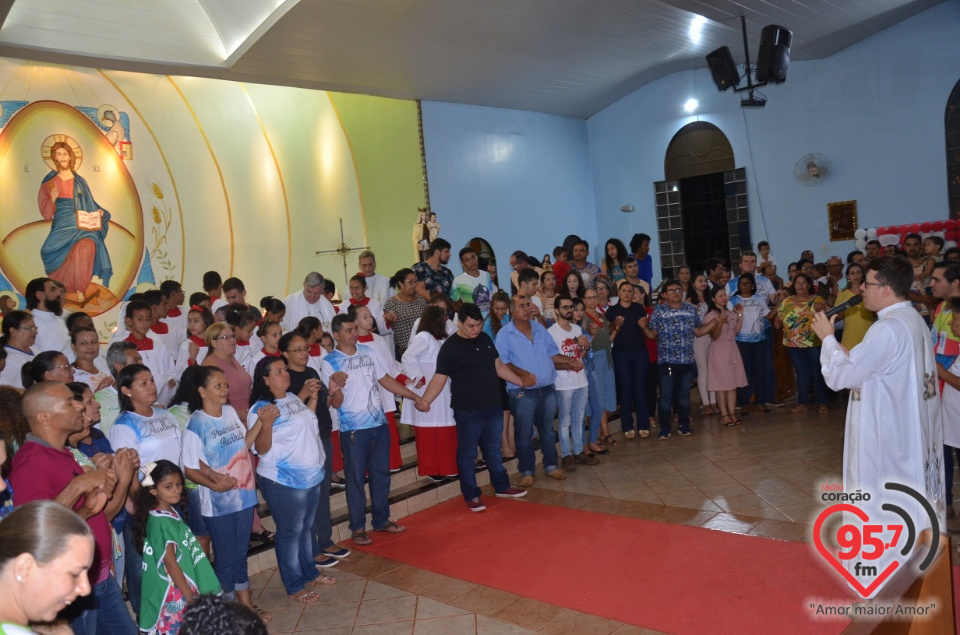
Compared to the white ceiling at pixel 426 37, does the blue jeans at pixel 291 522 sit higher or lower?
lower

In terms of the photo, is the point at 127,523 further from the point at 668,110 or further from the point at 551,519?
the point at 668,110

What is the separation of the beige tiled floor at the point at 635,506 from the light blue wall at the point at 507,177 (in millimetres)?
5654

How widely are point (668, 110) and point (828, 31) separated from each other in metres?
3.25

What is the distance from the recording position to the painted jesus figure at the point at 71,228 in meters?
8.39

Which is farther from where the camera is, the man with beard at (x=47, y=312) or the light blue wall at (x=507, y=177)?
the light blue wall at (x=507, y=177)

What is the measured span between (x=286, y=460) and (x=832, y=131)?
35.8 feet

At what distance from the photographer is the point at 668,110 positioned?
46.2ft

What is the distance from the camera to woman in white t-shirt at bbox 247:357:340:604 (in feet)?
15.0

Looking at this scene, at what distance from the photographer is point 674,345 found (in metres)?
7.85

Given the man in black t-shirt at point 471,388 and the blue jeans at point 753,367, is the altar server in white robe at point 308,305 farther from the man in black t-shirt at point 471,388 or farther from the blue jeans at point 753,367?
the blue jeans at point 753,367

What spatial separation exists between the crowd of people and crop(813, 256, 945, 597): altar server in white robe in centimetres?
19

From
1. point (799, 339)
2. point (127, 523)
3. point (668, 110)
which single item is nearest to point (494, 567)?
point (127, 523)

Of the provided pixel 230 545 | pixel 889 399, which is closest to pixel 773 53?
pixel 889 399

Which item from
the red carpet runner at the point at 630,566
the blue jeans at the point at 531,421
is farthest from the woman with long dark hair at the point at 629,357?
the red carpet runner at the point at 630,566
